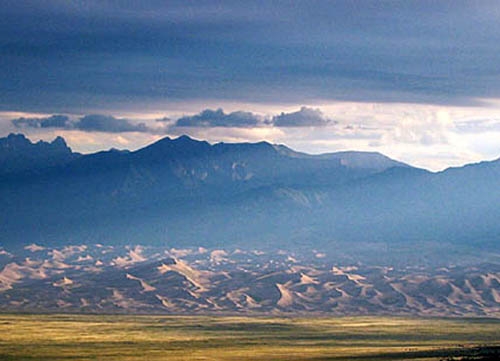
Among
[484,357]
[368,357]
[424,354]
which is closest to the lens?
[484,357]

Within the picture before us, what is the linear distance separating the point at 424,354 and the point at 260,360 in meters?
32.4

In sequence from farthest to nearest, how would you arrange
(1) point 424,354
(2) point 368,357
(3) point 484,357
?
(2) point 368,357 < (1) point 424,354 < (3) point 484,357

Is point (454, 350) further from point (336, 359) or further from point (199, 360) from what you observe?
point (199, 360)

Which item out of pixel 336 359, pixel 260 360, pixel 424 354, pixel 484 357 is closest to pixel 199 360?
pixel 260 360

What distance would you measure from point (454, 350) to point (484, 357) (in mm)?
36860

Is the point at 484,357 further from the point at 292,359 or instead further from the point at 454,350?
the point at 292,359

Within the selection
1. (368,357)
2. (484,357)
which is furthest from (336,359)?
(484,357)

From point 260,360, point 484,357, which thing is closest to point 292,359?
point 260,360

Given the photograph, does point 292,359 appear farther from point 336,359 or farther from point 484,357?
point 484,357

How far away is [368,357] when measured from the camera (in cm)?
19688

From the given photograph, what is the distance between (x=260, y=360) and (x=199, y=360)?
12.9 m

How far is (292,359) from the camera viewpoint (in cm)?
19975

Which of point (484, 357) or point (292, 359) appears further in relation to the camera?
point (292, 359)

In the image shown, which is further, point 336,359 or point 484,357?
point 336,359
